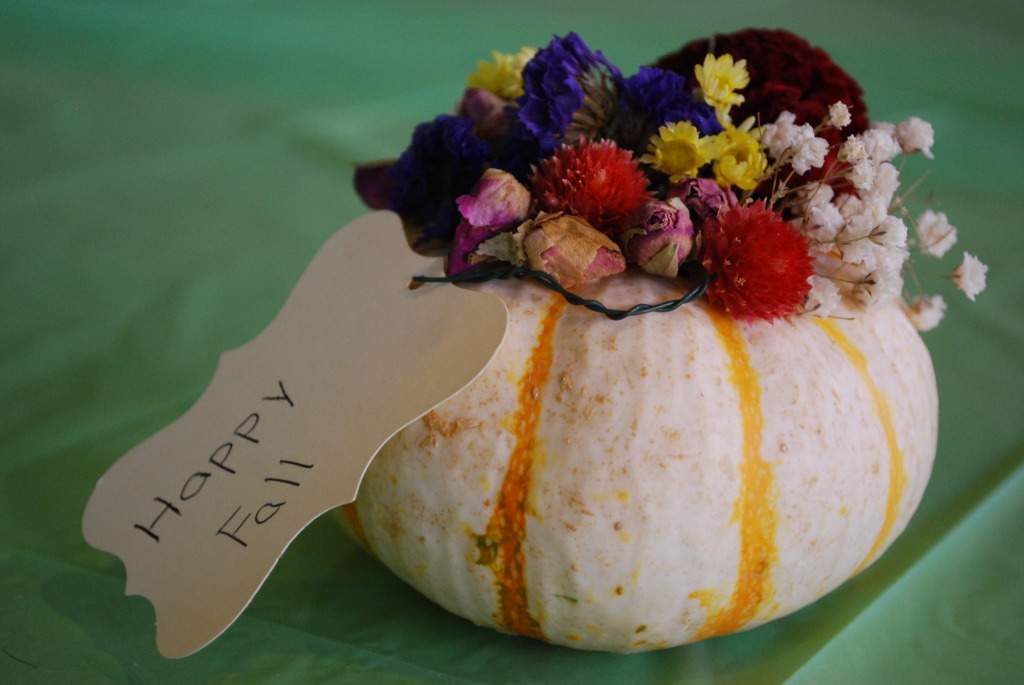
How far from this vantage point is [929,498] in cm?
117

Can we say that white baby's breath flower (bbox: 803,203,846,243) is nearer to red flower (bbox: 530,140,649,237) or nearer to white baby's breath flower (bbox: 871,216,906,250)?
white baby's breath flower (bbox: 871,216,906,250)

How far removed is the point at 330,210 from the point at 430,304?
1237 mm

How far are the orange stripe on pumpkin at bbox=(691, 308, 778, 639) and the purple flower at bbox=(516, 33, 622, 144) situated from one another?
0.21m

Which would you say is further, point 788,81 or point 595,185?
point 788,81

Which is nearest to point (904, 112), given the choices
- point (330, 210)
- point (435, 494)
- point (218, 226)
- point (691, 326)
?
point (330, 210)

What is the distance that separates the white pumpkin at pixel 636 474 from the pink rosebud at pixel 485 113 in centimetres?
22

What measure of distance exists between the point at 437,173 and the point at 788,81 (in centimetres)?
34

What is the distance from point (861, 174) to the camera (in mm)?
799

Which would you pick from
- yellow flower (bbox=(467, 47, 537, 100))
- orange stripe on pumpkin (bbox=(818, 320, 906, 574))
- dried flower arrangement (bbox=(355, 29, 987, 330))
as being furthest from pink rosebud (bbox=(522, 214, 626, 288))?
yellow flower (bbox=(467, 47, 537, 100))

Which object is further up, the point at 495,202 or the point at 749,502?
the point at 495,202

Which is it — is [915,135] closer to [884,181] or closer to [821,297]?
[884,181]

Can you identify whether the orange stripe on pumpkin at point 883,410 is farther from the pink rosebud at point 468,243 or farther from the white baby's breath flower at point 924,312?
the pink rosebud at point 468,243

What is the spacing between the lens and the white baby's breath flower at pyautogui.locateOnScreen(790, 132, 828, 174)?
0.78 metres

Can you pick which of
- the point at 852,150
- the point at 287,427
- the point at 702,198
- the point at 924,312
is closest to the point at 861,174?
the point at 852,150
